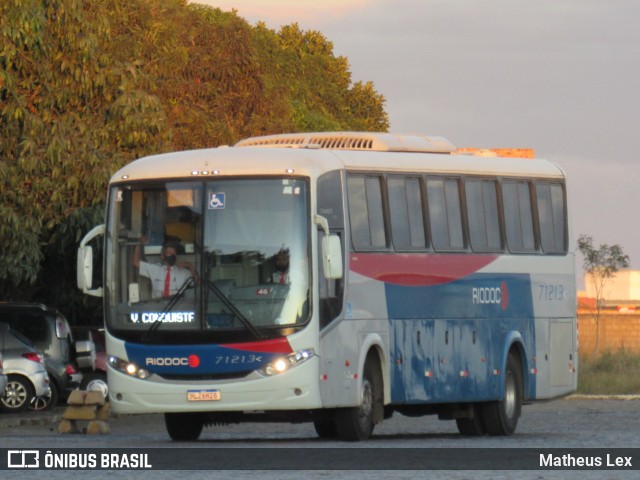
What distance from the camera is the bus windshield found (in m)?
20.1

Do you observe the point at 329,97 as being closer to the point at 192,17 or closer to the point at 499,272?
the point at 192,17

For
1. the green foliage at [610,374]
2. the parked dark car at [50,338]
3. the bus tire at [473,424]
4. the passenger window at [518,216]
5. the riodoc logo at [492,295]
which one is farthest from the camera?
the green foliage at [610,374]

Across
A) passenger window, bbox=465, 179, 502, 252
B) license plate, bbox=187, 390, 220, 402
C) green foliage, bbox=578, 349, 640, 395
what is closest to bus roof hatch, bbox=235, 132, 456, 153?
passenger window, bbox=465, 179, 502, 252

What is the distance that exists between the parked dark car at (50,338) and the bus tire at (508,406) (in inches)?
380

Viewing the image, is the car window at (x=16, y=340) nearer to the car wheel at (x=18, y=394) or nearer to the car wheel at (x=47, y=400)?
the car wheel at (x=18, y=394)

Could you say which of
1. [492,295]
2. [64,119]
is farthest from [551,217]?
[64,119]

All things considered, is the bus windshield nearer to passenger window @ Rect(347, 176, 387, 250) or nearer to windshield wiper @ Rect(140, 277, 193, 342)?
Result: windshield wiper @ Rect(140, 277, 193, 342)

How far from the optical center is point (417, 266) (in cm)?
2250

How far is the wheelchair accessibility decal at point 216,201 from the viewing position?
20.4 m

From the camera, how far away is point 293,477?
1549 cm

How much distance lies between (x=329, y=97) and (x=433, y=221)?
2046 inches

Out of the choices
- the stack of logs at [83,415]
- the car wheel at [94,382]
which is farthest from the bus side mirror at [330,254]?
the car wheel at [94,382]

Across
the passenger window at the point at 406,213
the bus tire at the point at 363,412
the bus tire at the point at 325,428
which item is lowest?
the bus tire at the point at 325,428

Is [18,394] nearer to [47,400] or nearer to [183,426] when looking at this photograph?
[47,400]
